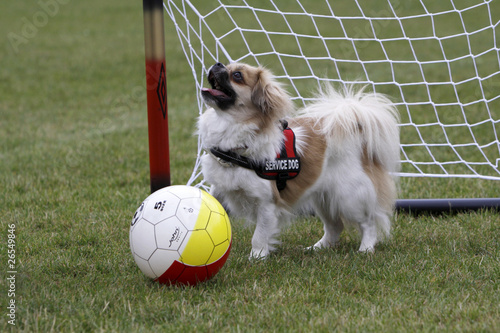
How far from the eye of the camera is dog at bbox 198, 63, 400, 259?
10.6 feet

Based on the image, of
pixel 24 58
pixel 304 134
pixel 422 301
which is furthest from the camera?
pixel 24 58

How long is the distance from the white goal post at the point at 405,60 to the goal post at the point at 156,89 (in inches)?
28.5

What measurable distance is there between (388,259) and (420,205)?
2.98 ft

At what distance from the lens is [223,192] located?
3.33 m

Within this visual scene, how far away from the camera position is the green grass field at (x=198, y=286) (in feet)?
8.22

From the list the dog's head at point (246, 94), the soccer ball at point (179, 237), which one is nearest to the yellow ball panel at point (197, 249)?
the soccer ball at point (179, 237)

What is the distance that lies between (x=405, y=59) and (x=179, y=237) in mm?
8869

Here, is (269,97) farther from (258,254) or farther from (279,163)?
(258,254)

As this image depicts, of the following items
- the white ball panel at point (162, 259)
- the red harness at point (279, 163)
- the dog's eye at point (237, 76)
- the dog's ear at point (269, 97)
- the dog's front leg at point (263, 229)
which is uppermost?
the dog's eye at point (237, 76)

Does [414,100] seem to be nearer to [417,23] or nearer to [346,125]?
[346,125]

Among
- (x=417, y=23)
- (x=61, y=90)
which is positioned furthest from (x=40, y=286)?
(x=417, y=23)

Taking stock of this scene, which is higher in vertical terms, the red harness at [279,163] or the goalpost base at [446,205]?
the red harness at [279,163]
